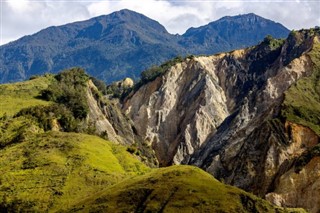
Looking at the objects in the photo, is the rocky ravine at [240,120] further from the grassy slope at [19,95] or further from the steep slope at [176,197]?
the grassy slope at [19,95]

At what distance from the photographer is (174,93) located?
166 metres

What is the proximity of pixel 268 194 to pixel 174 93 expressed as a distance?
73.5m

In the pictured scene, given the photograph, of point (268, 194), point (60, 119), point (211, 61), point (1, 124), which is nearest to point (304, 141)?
point (268, 194)

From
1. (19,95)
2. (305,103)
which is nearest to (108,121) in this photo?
(19,95)

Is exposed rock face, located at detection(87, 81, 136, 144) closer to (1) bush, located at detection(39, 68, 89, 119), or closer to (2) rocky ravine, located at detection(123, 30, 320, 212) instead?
(1) bush, located at detection(39, 68, 89, 119)

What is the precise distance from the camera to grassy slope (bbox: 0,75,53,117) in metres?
102

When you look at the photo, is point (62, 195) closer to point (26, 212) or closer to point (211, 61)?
point (26, 212)

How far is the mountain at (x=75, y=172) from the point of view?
57.9m

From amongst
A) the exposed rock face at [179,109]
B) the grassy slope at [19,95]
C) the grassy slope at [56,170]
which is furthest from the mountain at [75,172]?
the exposed rock face at [179,109]

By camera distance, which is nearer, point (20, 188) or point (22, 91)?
point (20, 188)

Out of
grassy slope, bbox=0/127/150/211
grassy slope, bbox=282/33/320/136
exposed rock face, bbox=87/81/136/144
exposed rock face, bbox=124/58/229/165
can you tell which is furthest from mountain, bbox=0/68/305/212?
exposed rock face, bbox=124/58/229/165

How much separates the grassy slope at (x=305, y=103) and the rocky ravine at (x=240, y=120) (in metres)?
1.76

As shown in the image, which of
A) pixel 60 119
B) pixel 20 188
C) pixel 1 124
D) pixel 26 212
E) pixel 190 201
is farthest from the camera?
pixel 60 119

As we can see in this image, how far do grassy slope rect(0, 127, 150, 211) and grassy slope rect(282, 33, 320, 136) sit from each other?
128 ft
